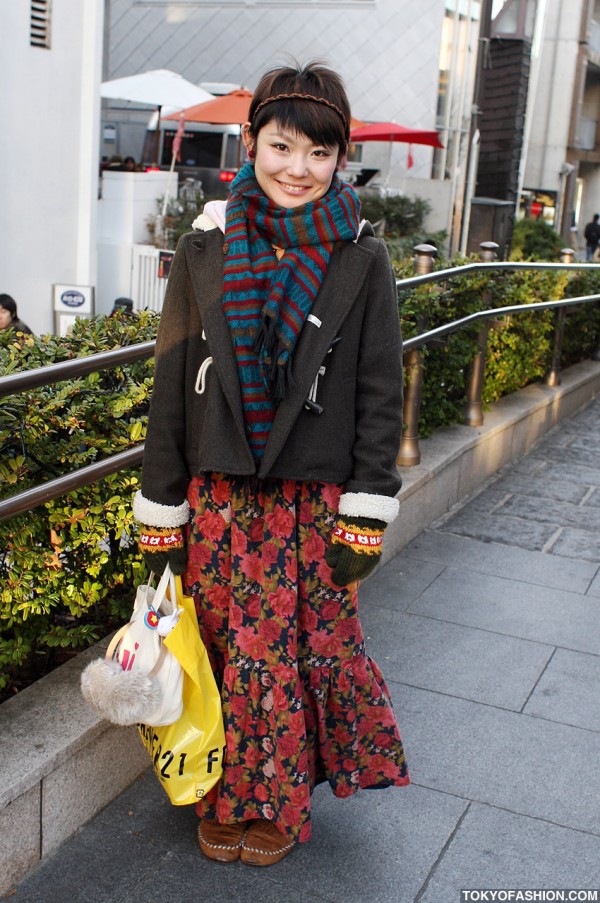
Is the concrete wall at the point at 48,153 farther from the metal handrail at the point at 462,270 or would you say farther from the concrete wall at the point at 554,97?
the concrete wall at the point at 554,97

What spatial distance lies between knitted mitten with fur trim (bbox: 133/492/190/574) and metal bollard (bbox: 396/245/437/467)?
8.13 ft

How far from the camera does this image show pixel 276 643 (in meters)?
2.34

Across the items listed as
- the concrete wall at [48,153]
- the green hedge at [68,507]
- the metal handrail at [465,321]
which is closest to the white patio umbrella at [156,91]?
the concrete wall at [48,153]

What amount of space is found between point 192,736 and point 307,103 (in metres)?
1.44

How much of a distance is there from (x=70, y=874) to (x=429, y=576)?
7.39ft

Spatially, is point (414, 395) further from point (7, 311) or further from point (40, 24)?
point (40, 24)

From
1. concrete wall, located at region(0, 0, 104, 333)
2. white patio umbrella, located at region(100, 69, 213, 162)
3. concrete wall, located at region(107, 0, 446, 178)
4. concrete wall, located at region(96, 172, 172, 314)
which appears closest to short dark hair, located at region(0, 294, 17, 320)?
concrete wall, located at region(0, 0, 104, 333)

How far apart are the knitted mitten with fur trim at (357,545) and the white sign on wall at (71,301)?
8.94 m

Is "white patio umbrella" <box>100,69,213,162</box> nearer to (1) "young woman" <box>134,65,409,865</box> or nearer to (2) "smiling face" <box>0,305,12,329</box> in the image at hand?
(2) "smiling face" <box>0,305,12,329</box>

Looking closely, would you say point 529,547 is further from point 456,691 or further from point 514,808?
point 514,808

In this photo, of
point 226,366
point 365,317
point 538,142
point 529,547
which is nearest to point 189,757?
point 226,366

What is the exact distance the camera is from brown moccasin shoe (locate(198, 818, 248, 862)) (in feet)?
8.20

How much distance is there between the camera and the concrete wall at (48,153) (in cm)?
1025

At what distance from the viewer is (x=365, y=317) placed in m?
2.29
